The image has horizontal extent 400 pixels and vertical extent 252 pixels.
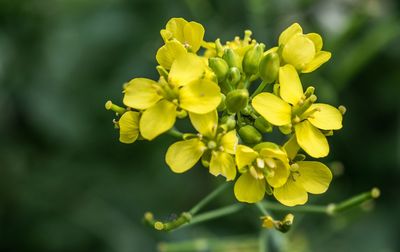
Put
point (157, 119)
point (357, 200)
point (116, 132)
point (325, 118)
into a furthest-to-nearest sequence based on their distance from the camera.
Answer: point (116, 132) < point (357, 200) < point (325, 118) < point (157, 119)

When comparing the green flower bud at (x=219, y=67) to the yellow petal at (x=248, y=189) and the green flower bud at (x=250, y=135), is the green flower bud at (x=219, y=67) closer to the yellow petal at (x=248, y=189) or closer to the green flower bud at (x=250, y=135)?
the green flower bud at (x=250, y=135)

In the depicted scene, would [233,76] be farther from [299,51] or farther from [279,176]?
[279,176]

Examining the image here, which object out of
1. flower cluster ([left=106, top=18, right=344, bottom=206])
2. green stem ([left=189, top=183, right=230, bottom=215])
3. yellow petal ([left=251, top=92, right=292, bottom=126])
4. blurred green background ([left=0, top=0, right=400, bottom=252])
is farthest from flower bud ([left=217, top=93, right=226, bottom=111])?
blurred green background ([left=0, top=0, right=400, bottom=252])

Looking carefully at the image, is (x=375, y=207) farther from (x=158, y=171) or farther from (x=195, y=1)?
(x=195, y=1)

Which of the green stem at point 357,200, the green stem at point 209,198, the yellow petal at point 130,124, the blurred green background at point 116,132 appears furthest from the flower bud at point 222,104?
the blurred green background at point 116,132

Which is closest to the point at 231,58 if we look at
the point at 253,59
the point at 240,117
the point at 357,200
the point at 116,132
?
the point at 253,59

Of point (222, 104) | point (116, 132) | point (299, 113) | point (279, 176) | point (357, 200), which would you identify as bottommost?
point (357, 200)
